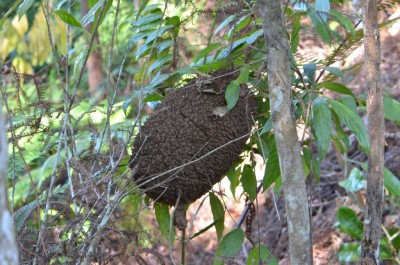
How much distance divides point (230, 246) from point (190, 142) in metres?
0.48

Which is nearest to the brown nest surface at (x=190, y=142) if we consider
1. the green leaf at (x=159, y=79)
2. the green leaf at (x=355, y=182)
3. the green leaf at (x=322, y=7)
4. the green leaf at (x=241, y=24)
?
the green leaf at (x=159, y=79)

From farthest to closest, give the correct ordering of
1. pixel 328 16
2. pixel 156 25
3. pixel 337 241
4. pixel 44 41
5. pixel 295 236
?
pixel 44 41
pixel 337 241
pixel 156 25
pixel 328 16
pixel 295 236

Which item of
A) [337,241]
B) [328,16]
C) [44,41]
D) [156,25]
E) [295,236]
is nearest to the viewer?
[295,236]

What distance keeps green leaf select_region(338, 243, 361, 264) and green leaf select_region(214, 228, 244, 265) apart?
1.96m

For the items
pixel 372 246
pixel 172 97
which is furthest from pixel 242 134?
pixel 372 246

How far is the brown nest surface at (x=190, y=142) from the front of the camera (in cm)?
222

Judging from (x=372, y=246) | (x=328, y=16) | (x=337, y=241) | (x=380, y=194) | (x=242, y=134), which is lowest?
(x=337, y=241)

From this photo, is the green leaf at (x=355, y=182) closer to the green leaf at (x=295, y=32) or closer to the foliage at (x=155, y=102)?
the foliage at (x=155, y=102)

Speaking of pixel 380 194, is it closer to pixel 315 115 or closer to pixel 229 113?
pixel 315 115

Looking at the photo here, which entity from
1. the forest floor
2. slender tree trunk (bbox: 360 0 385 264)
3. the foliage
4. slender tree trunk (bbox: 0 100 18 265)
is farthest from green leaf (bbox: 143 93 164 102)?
the forest floor

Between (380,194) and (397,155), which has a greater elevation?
(380,194)

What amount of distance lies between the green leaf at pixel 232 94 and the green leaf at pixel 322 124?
28 cm

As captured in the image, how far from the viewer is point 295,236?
6.53 ft

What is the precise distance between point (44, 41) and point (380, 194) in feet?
17.5
